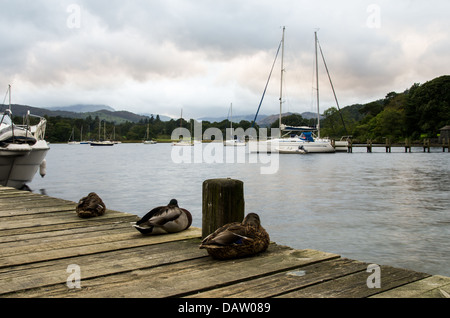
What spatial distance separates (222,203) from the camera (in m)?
4.87

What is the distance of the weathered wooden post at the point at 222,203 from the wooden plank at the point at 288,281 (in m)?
1.17

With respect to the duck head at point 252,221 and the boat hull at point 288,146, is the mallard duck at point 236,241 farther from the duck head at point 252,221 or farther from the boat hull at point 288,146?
the boat hull at point 288,146

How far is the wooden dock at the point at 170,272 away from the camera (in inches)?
133

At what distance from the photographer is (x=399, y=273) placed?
3.81 meters

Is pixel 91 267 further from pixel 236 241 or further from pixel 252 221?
pixel 252 221

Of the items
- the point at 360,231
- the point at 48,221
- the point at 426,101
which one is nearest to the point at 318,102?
the point at 426,101

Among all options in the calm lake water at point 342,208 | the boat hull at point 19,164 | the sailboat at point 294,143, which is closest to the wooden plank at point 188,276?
the calm lake water at point 342,208

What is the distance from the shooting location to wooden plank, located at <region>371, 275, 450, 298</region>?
3.24 meters

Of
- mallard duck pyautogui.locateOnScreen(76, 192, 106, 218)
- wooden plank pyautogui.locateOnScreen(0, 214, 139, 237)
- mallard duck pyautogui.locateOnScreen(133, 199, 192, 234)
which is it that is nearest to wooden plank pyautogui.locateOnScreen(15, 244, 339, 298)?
mallard duck pyautogui.locateOnScreen(133, 199, 192, 234)

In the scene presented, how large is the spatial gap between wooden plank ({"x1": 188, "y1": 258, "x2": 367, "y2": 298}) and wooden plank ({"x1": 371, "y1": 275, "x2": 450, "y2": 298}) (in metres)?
0.52

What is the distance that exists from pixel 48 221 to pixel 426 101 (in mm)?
101774

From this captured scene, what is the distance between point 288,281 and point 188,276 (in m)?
0.89

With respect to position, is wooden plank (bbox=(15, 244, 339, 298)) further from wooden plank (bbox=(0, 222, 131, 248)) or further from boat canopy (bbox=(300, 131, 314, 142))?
boat canopy (bbox=(300, 131, 314, 142))

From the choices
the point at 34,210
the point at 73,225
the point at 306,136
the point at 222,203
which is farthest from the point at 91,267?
the point at 306,136
